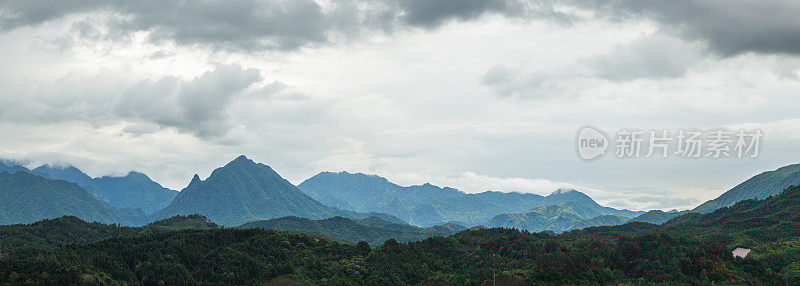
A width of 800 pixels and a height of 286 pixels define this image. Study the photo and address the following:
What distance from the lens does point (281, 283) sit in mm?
196250

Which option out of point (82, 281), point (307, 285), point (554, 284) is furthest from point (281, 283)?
point (554, 284)

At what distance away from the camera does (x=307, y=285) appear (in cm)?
19162

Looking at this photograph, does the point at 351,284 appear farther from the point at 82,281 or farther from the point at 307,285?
the point at 82,281

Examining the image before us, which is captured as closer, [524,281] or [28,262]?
[28,262]

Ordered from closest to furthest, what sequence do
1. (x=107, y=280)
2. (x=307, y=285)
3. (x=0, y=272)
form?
(x=0, y=272)
(x=107, y=280)
(x=307, y=285)

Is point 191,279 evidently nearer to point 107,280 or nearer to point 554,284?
point 107,280

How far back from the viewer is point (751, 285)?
199875 millimetres

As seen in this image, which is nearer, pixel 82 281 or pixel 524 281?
pixel 82 281

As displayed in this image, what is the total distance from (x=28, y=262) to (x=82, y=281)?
964 inches

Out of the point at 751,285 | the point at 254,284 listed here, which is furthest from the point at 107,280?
the point at 751,285

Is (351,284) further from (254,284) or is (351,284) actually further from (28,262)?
(28,262)

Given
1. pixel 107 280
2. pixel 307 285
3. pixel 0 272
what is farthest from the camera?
pixel 307 285

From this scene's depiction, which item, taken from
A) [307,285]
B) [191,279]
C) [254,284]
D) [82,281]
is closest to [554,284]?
[307,285]

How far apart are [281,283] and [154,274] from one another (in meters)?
43.4
